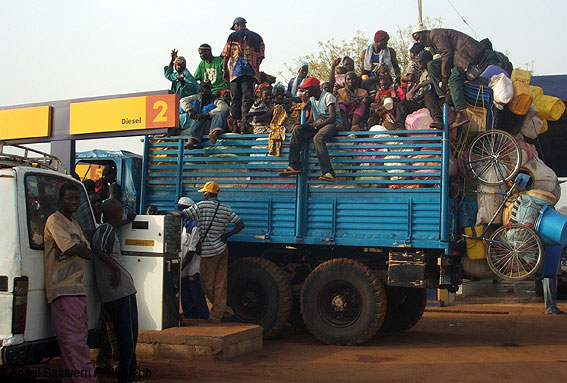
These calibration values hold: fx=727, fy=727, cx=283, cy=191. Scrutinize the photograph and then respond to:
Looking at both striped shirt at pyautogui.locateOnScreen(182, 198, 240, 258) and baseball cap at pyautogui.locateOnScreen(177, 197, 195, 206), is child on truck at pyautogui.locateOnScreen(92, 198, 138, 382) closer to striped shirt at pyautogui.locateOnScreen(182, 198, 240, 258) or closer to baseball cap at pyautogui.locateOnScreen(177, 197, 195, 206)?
striped shirt at pyautogui.locateOnScreen(182, 198, 240, 258)

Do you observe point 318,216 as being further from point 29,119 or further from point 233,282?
point 29,119

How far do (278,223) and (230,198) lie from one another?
782 mm

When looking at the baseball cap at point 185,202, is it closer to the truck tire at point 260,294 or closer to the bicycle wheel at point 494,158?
the truck tire at point 260,294

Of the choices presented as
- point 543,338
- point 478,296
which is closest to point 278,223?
point 543,338

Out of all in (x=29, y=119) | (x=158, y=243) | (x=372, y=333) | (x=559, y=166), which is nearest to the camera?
(x=158, y=243)

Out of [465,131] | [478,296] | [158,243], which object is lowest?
[478,296]

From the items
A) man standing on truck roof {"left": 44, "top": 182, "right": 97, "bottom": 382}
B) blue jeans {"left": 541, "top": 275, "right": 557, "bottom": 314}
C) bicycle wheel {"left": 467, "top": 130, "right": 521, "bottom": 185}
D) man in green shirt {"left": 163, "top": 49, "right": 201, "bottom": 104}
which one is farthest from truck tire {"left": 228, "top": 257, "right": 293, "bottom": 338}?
blue jeans {"left": 541, "top": 275, "right": 557, "bottom": 314}

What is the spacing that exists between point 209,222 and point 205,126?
5.44ft

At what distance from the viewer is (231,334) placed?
307 inches

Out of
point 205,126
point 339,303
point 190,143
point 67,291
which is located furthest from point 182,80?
point 67,291

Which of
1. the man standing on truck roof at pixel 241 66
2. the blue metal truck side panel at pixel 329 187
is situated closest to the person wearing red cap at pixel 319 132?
the blue metal truck side panel at pixel 329 187

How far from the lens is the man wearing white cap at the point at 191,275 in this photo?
923 centimetres

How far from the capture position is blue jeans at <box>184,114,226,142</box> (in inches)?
394

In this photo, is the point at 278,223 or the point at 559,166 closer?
the point at 278,223
